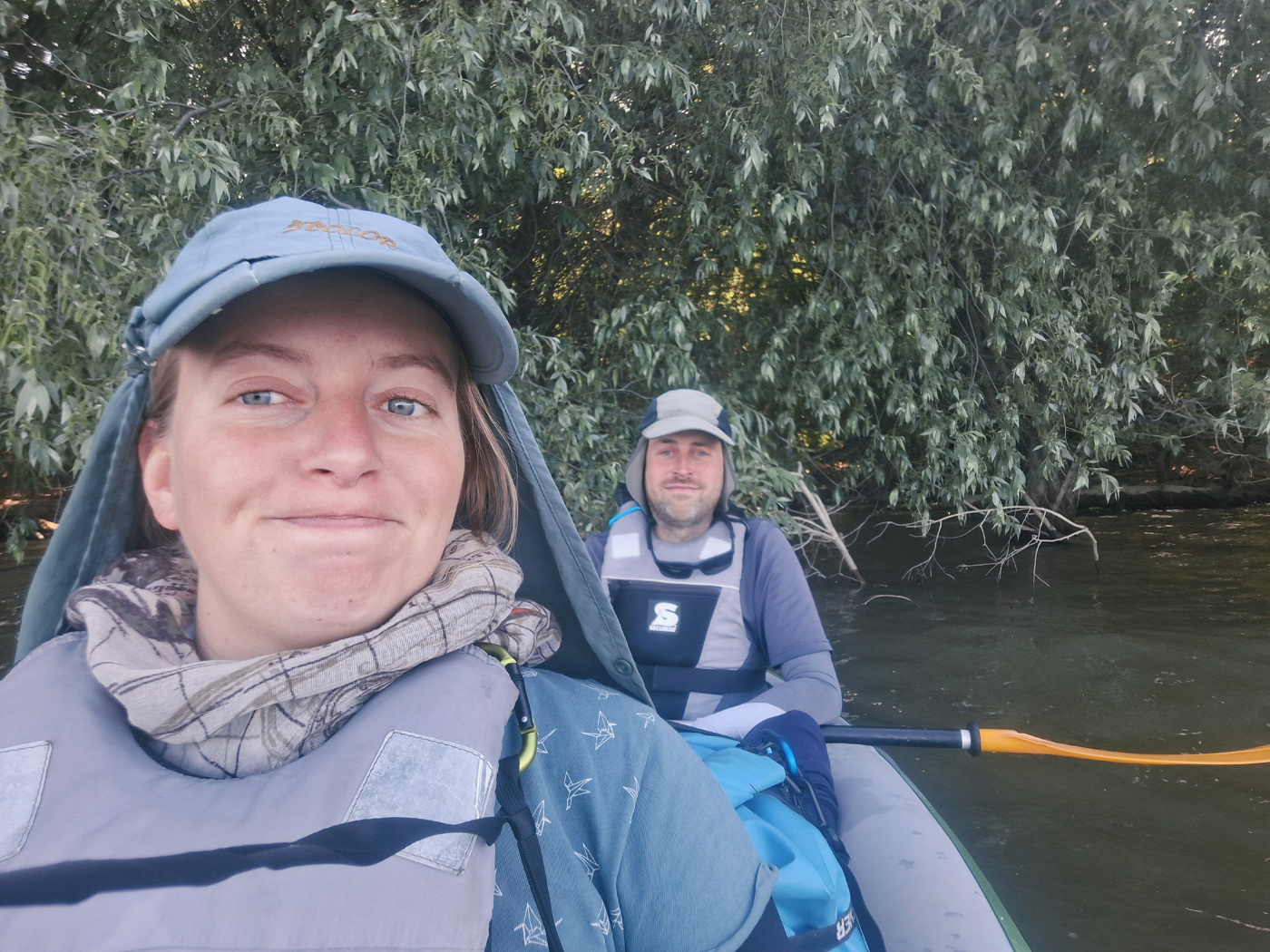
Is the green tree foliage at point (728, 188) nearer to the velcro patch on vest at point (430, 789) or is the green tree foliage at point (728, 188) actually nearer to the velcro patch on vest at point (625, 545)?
the velcro patch on vest at point (625, 545)

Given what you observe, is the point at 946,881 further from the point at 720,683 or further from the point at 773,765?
the point at 720,683

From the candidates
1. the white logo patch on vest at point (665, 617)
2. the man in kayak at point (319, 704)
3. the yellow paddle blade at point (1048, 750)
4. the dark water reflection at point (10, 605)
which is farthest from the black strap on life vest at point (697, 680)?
the dark water reflection at point (10, 605)

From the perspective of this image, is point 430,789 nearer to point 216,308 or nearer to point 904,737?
point 216,308

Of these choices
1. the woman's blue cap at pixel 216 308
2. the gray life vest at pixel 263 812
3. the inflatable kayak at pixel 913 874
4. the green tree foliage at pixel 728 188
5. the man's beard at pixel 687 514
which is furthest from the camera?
the green tree foliage at pixel 728 188

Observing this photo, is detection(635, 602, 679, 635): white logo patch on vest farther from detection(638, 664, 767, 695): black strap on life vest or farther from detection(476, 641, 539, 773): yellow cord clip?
detection(476, 641, 539, 773): yellow cord clip

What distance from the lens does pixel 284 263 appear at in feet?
2.45

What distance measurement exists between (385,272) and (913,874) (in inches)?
72.7

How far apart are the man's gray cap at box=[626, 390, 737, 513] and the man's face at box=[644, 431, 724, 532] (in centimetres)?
4

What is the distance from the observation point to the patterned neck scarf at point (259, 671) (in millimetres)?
789

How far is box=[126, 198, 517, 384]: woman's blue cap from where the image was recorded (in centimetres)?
75

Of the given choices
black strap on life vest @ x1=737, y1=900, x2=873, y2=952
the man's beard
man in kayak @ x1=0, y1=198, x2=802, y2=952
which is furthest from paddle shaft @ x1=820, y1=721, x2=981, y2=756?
man in kayak @ x1=0, y1=198, x2=802, y2=952

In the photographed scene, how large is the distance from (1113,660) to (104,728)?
19.4 feet

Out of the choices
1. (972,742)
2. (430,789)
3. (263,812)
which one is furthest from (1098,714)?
(263,812)

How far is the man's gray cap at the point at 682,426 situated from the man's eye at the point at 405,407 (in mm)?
2475
